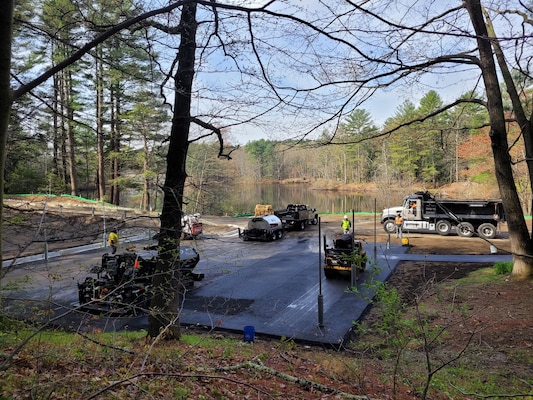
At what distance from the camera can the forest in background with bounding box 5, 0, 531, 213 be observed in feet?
19.0

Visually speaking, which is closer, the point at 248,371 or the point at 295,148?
the point at 248,371

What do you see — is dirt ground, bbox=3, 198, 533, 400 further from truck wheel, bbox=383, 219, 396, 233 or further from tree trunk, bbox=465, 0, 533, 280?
truck wheel, bbox=383, 219, 396, 233

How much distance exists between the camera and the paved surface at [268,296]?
9422 millimetres

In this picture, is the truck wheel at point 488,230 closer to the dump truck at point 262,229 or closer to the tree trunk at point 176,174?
the dump truck at point 262,229

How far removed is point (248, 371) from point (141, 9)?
5.49 meters

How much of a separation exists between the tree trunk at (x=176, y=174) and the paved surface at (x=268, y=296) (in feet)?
2.13

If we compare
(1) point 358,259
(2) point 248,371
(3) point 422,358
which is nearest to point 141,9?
(1) point 358,259

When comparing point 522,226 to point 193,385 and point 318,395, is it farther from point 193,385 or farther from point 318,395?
point 193,385

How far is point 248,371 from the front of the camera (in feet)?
19.1

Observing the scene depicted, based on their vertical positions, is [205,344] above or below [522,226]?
below

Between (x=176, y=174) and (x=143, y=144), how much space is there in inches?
1104

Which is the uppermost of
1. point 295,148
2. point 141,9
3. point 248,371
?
point 141,9

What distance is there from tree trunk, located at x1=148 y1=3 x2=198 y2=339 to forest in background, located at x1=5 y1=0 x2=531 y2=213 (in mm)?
453

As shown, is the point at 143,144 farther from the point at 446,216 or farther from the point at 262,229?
the point at 446,216
